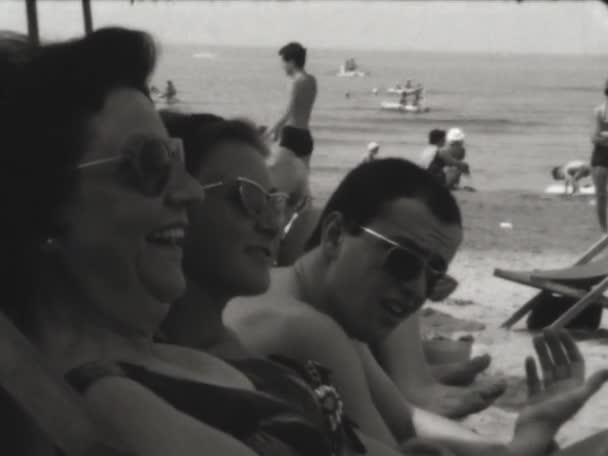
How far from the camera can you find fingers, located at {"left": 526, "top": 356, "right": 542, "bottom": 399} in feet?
8.00

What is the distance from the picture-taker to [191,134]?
182 cm

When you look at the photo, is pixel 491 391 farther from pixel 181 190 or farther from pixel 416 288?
pixel 181 190

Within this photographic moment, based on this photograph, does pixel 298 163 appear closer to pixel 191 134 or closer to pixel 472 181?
pixel 191 134

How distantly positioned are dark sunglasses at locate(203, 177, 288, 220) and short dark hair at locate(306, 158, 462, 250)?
0.56m

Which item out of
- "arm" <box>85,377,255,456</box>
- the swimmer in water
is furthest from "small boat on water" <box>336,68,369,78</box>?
"arm" <box>85,377,255,456</box>

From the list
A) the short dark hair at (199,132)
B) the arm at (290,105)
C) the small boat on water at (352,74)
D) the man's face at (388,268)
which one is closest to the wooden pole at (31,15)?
the short dark hair at (199,132)

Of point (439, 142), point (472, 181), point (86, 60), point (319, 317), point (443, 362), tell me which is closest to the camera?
point (86, 60)

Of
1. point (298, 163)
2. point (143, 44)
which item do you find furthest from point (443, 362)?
point (143, 44)

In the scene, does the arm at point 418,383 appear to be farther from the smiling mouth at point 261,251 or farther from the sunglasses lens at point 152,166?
the sunglasses lens at point 152,166

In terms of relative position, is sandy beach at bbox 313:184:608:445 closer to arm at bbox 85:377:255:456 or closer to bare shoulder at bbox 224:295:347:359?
bare shoulder at bbox 224:295:347:359

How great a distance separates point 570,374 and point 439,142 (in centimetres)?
1104

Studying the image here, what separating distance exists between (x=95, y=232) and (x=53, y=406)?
227mm

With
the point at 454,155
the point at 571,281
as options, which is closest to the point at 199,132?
the point at 571,281

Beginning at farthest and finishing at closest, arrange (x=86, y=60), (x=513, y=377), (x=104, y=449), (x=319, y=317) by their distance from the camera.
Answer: (x=513, y=377) < (x=319, y=317) < (x=86, y=60) < (x=104, y=449)
